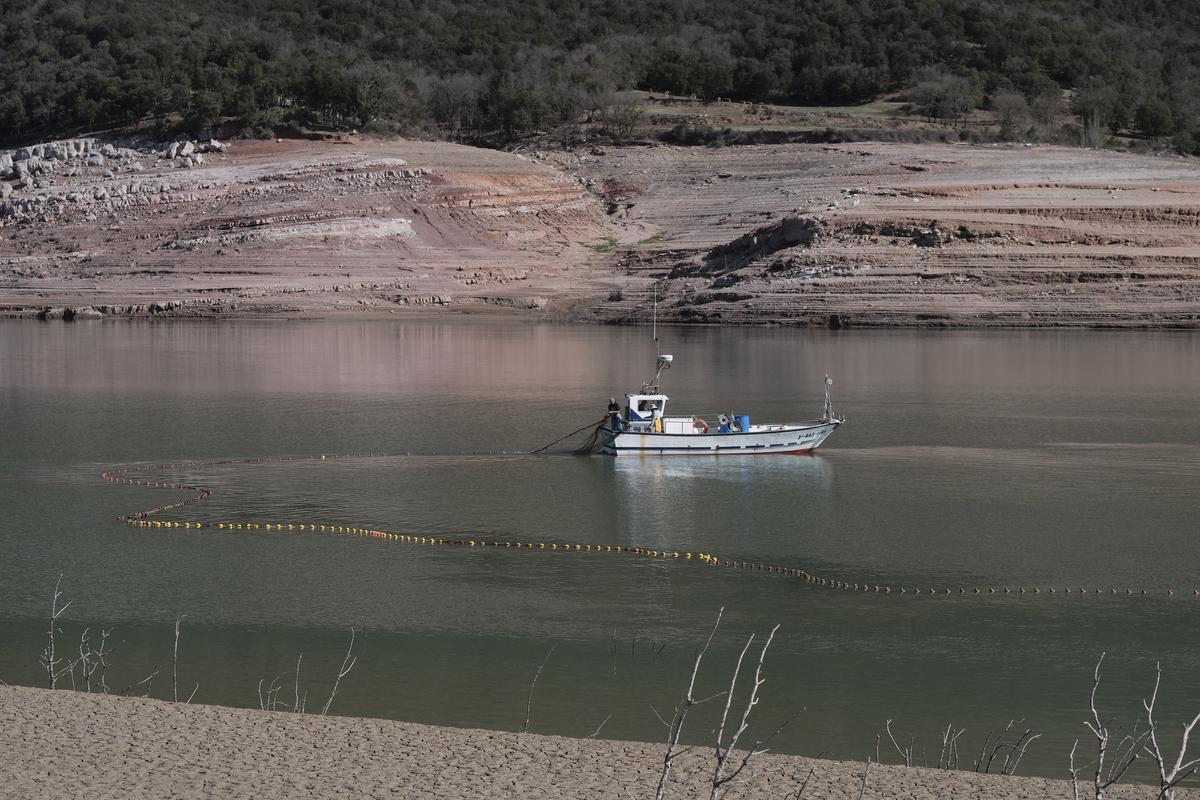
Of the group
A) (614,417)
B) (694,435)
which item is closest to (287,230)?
(614,417)

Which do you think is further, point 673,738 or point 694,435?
point 694,435

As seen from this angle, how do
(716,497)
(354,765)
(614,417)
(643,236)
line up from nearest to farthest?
(354,765), (716,497), (614,417), (643,236)

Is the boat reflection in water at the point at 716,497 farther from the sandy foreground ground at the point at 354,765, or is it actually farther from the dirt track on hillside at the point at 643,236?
the dirt track on hillside at the point at 643,236

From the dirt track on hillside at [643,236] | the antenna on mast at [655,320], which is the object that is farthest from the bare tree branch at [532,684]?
the dirt track on hillside at [643,236]

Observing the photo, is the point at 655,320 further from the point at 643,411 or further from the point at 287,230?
the point at 643,411

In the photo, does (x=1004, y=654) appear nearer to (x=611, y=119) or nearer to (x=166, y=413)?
(x=166, y=413)

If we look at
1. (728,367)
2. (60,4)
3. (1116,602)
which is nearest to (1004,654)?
(1116,602)

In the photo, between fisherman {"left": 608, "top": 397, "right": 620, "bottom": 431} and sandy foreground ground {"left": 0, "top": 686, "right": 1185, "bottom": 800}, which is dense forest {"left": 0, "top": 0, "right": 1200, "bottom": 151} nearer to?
fisherman {"left": 608, "top": 397, "right": 620, "bottom": 431}
